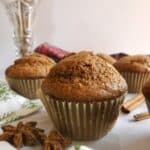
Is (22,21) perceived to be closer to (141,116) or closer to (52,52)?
(52,52)

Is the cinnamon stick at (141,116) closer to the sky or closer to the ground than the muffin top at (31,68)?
closer to the ground

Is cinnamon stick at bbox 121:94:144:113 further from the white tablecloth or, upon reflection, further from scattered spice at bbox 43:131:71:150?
scattered spice at bbox 43:131:71:150

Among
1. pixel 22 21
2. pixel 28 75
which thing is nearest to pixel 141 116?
pixel 28 75

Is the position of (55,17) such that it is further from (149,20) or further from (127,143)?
(127,143)

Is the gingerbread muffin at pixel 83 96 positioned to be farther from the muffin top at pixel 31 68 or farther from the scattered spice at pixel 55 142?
the muffin top at pixel 31 68

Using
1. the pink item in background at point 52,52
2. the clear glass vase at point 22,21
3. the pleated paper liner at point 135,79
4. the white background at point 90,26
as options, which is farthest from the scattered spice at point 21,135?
the white background at point 90,26

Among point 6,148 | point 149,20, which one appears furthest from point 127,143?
point 149,20

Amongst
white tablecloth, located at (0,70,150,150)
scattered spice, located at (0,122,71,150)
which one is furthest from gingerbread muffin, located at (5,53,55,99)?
scattered spice, located at (0,122,71,150)
